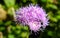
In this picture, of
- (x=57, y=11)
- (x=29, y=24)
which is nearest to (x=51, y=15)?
(x=57, y=11)

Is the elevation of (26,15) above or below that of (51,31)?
above

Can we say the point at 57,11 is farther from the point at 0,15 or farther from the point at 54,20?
the point at 0,15

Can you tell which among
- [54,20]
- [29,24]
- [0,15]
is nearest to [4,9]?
[0,15]

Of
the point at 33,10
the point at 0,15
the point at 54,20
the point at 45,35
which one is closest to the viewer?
the point at 0,15

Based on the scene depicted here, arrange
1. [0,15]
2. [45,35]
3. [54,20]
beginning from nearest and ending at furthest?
[0,15]
[54,20]
[45,35]

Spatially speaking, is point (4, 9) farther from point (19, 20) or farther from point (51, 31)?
point (51, 31)

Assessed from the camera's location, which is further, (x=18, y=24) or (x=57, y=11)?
(x=57, y=11)
